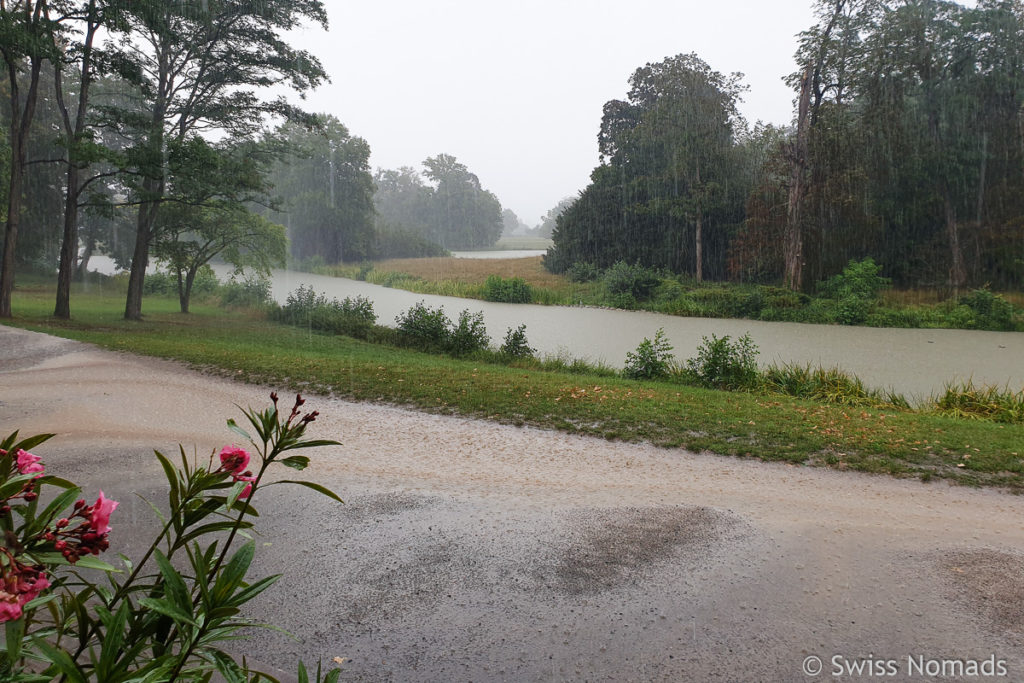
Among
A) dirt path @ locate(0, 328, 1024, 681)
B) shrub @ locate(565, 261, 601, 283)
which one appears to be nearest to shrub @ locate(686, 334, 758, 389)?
dirt path @ locate(0, 328, 1024, 681)

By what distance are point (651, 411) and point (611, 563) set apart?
9.00ft

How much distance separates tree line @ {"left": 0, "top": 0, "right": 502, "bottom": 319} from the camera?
32.0 feet

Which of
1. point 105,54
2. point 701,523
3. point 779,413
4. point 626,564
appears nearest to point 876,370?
point 779,413

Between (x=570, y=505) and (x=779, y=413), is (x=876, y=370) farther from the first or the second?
(x=570, y=505)

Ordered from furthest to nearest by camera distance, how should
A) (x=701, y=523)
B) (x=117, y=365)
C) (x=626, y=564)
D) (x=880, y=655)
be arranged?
(x=117, y=365)
(x=701, y=523)
(x=626, y=564)
(x=880, y=655)

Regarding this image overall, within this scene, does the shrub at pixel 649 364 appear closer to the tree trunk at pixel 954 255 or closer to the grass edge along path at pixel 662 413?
the grass edge along path at pixel 662 413

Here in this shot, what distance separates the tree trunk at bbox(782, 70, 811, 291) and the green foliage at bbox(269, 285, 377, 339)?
334 inches

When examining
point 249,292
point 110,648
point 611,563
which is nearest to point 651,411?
point 611,563

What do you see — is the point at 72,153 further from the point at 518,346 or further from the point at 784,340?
the point at 784,340

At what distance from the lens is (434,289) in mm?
13055

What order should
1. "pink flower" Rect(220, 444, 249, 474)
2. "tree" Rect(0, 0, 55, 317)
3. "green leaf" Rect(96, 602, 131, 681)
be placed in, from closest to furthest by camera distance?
"green leaf" Rect(96, 602, 131, 681) < "pink flower" Rect(220, 444, 249, 474) < "tree" Rect(0, 0, 55, 317)

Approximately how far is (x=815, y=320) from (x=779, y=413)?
7234 mm

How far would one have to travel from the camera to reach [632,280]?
12.0 meters

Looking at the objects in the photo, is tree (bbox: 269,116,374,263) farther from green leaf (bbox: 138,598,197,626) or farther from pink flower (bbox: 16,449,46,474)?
green leaf (bbox: 138,598,197,626)
